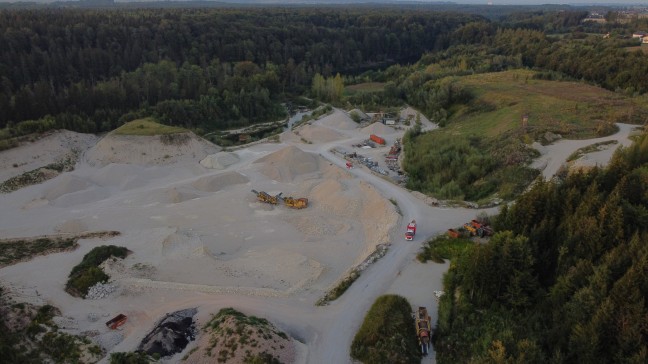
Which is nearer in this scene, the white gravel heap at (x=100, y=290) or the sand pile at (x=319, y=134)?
the white gravel heap at (x=100, y=290)

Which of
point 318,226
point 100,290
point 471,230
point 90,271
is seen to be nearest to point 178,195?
point 90,271

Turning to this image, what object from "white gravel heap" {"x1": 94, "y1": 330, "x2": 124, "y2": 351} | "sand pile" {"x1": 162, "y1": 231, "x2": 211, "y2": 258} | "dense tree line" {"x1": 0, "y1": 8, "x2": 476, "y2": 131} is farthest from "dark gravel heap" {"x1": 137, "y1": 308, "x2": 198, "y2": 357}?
"dense tree line" {"x1": 0, "y1": 8, "x2": 476, "y2": 131}

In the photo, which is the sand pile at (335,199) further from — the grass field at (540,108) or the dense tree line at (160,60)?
the dense tree line at (160,60)

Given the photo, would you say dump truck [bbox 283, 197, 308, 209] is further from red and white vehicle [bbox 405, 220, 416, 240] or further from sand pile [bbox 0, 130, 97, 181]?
sand pile [bbox 0, 130, 97, 181]

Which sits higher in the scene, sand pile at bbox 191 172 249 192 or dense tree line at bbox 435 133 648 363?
dense tree line at bbox 435 133 648 363

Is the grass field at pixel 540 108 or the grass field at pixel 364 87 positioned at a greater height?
the grass field at pixel 540 108

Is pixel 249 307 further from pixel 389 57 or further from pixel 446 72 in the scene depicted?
pixel 389 57

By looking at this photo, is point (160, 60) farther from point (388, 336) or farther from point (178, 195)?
point (388, 336)

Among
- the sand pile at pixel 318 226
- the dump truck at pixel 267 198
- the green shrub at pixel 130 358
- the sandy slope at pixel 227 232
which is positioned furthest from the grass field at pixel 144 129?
the green shrub at pixel 130 358
